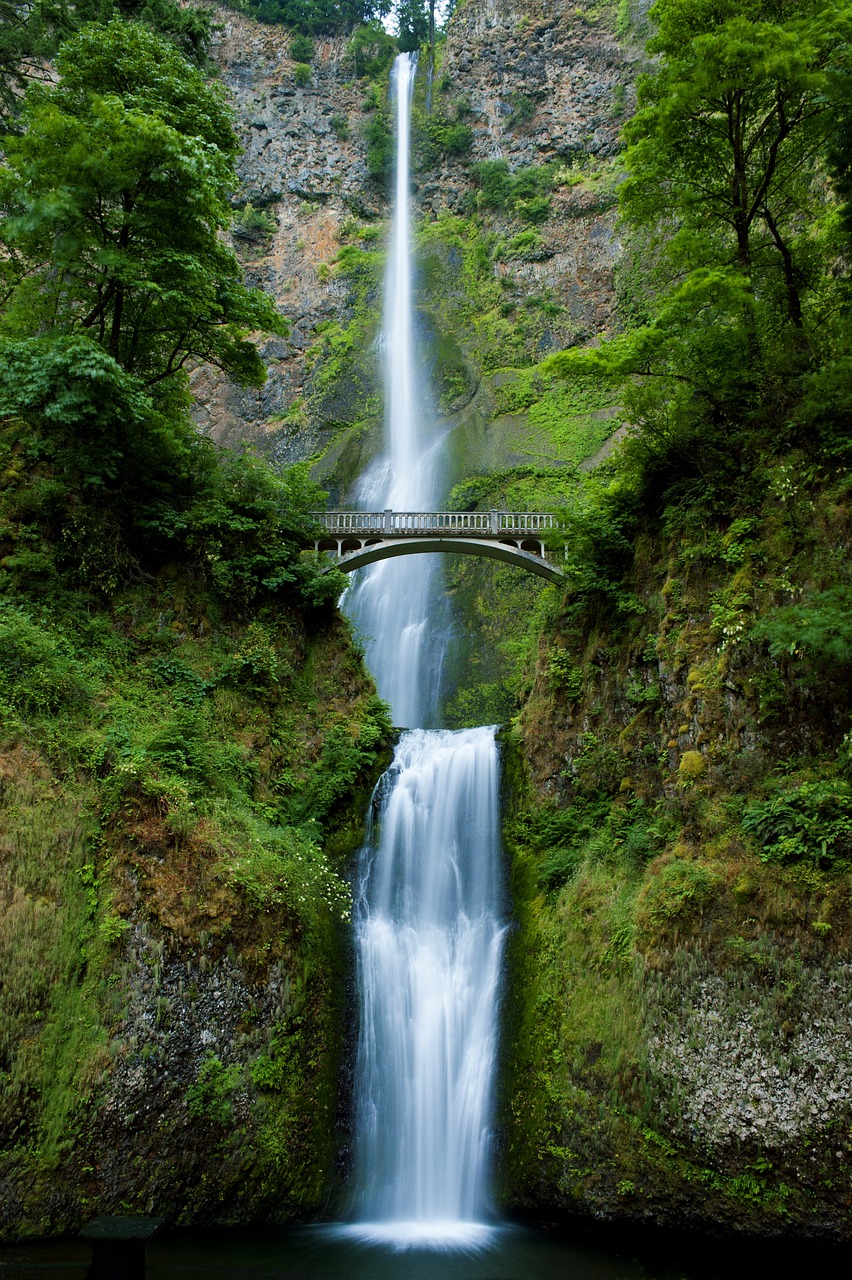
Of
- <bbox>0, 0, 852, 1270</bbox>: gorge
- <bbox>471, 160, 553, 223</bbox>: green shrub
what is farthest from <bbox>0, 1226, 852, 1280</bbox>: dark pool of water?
<bbox>471, 160, 553, 223</bbox>: green shrub

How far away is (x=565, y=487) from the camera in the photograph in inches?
1126

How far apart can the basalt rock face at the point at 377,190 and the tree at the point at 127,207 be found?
54.4 ft

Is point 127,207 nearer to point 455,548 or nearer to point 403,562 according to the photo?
point 455,548

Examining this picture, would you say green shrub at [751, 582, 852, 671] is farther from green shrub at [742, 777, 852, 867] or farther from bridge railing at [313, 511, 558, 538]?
bridge railing at [313, 511, 558, 538]

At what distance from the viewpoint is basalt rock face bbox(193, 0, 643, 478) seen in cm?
3478

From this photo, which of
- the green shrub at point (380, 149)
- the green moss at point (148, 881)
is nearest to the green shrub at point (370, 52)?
the green shrub at point (380, 149)

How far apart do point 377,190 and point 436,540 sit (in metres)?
30.0

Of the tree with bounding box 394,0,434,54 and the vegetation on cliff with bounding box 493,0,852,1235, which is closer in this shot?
the vegetation on cliff with bounding box 493,0,852,1235

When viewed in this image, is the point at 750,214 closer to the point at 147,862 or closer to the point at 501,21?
the point at 147,862

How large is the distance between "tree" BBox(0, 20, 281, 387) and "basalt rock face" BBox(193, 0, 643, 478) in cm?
1658

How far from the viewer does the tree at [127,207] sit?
12609 mm

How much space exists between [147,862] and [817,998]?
318 inches

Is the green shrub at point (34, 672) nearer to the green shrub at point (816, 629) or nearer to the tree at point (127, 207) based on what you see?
the tree at point (127, 207)

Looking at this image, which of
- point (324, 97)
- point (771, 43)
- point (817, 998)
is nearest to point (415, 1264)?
point (817, 998)
